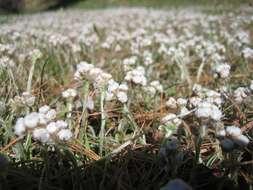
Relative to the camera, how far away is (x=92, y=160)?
152 centimetres

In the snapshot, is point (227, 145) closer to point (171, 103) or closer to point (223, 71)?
point (171, 103)

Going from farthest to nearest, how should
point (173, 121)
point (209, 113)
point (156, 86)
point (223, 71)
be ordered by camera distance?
point (156, 86)
point (223, 71)
point (173, 121)
point (209, 113)

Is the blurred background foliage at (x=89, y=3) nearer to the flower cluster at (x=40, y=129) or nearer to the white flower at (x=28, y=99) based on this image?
the white flower at (x=28, y=99)

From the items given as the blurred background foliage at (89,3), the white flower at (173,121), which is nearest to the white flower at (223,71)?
the white flower at (173,121)

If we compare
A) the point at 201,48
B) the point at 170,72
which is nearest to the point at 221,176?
the point at 170,72

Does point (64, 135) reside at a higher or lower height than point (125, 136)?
higher

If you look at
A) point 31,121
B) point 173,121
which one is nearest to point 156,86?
point 173,121

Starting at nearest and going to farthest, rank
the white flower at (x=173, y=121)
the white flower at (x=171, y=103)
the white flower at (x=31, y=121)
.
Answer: the white flower at (x=31, y=121) < the white flower at (x=173, y=121) < the white flower at (x=171, y=103)

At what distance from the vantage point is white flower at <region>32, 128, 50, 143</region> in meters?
1.20

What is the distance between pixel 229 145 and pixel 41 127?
23.7 inches


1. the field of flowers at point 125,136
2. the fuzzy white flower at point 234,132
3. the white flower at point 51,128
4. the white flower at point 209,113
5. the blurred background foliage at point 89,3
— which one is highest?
the blurred background foliage at point 89,3

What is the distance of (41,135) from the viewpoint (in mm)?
1204

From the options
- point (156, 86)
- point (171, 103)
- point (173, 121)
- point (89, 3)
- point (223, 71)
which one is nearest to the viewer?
point (173, 121)

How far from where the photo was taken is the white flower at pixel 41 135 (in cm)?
120
